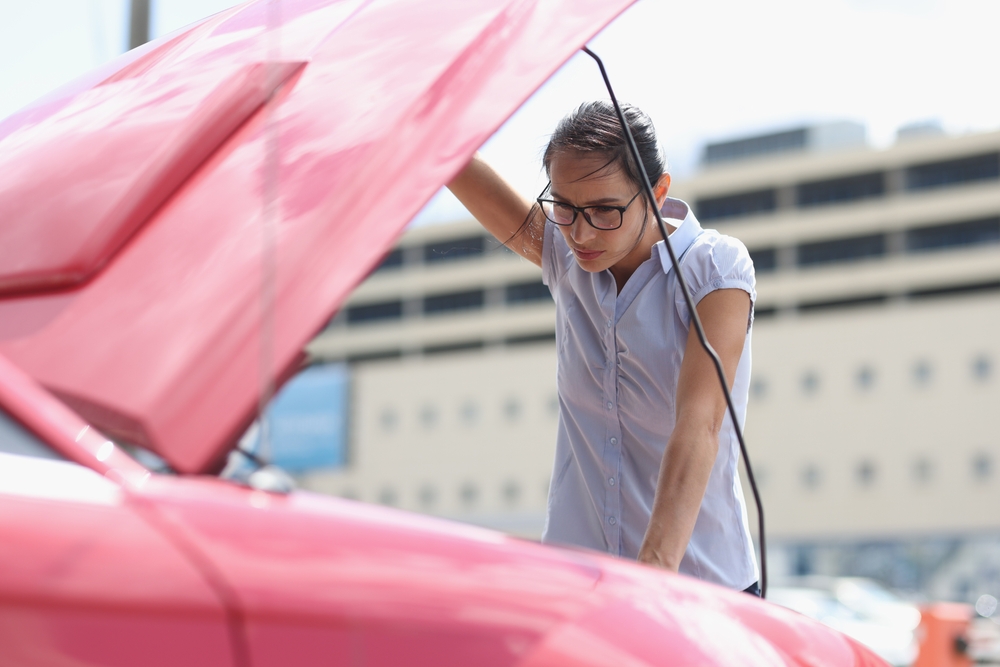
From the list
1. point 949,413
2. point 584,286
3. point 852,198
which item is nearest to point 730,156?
point 852,198

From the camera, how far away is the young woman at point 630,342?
5.81 ft

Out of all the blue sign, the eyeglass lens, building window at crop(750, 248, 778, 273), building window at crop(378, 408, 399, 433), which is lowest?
building window at crop(750, 248, 778, 273)

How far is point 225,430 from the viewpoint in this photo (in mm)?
854

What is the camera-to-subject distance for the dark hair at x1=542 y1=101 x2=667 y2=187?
1.77 meters

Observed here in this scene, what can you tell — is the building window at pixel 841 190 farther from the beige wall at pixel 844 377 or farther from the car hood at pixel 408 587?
the car hood at pixel 408 587

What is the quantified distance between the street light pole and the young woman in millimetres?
2888

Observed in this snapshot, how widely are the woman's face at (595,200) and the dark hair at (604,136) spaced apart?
1 centimetres

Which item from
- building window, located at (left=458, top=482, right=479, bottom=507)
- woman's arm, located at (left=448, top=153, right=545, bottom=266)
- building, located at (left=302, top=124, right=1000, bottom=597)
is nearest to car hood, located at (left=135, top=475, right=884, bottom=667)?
building window, located at (left=458, top=482, right=479, bottom=507)

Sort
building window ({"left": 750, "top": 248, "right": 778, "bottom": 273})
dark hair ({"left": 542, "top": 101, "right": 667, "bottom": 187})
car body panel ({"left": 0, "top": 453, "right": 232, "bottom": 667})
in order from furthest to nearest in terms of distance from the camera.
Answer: building window ({"left": 750, "top": 248, "right": 778, "bottom": 273}), dark hair ({"left": 542, "top": 101, "right": 667, "bottom": 187}), car body panel ({"left": 0, "top": 453, "right": 232, "bottom": 667})

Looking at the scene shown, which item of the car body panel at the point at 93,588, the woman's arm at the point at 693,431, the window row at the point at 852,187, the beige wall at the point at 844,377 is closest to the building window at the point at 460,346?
the beige wall at the point at 844,377

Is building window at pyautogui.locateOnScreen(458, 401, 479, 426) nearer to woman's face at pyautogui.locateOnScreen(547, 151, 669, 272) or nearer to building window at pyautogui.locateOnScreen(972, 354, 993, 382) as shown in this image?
building window at pyautogui.locateOnScreen(972, 354, 993, 382)

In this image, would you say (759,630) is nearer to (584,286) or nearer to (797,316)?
(584,286)

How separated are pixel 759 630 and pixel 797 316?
5369cm

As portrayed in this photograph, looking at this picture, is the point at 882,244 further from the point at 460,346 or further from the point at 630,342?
the point at 630,342
